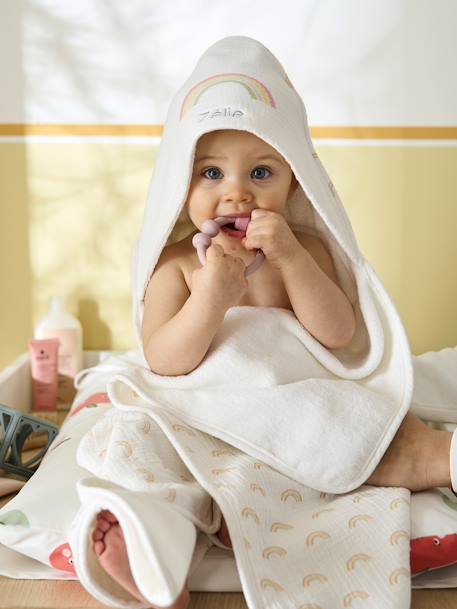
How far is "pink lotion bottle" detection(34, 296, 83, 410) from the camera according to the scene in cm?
213

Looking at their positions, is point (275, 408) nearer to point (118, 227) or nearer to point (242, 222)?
point (242, 222)

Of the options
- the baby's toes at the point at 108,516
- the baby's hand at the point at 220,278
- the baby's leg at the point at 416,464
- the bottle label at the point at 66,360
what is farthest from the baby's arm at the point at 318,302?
the bottle label at the point at 66,360

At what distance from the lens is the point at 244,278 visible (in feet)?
4.41

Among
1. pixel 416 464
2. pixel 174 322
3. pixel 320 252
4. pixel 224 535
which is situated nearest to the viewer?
pixel 224 535

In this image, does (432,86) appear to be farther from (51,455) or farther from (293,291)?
(51,455)

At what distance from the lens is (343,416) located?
1.27m

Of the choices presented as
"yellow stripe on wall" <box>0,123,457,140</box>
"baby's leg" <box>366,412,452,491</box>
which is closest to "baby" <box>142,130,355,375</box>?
"baby's leg" <box>366,412,452,491</box>

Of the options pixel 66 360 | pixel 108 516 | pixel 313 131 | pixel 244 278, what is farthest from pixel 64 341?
pixel 108 516

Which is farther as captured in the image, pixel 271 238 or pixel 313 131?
pixel 313 131

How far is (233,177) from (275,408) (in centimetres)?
39

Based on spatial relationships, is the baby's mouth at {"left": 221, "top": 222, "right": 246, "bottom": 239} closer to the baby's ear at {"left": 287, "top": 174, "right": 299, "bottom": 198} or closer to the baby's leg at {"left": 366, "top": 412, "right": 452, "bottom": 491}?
the baby's ear at {"left": 287, "top": 174, "right": 299, "bottom": 198}

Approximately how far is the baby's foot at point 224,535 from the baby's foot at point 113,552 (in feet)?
0.49

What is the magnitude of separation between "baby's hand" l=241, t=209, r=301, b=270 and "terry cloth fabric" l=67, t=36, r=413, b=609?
99 mm

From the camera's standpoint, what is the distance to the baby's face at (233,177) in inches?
55.4
